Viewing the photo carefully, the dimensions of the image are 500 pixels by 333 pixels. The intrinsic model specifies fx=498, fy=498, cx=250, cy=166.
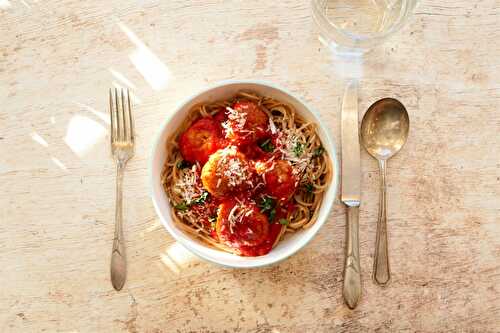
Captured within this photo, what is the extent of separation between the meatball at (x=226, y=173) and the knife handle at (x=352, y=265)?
0.79m

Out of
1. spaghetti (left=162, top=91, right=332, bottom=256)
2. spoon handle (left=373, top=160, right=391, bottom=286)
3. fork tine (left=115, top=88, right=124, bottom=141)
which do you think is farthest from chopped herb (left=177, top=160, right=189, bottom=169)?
spoon handle (left=373, top=160, right=391, bottom=286)

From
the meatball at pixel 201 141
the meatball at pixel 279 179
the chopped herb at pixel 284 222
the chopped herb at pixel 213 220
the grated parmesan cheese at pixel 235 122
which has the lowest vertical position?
the chopped herb at pixel 284 222

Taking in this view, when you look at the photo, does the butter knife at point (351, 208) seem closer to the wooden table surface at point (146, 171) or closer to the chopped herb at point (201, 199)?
the wooden table surface at point (146, 171)

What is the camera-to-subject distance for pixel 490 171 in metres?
3.48

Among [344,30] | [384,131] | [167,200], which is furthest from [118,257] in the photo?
[344,30]

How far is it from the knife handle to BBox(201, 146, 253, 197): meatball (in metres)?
0.79

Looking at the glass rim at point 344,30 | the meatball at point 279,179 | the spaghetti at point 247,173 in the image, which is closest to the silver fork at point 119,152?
the spaghetti at point 247,173

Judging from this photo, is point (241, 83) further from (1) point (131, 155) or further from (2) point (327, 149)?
(1) point (131, 155)

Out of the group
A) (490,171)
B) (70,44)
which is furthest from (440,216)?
(70,44)

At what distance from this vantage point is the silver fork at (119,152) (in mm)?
3297

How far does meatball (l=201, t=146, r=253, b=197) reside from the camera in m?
2.84

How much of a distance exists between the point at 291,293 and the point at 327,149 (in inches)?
39.2

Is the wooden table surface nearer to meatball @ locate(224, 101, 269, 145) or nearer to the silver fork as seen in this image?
the silver fork

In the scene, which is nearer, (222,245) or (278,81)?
(222,245)
